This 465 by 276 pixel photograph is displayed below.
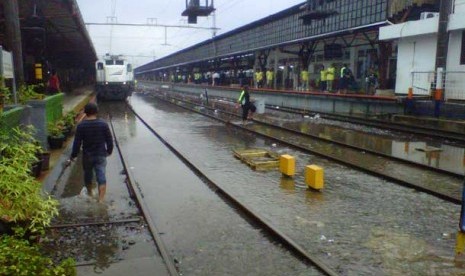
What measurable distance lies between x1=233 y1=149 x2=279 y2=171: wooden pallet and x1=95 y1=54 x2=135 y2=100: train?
24.6 meters

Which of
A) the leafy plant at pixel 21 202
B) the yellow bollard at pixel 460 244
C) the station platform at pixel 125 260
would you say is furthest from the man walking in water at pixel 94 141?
the yellow bollard at pixel 460 244

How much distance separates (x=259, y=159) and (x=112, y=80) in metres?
26.1

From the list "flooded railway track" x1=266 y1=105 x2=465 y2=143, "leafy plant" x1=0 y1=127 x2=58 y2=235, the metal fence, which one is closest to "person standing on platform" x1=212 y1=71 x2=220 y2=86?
"flooded railway track" x1=266 y1=105 x2=465 y2=143

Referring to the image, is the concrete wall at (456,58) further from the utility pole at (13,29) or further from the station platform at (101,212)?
the utility pole at (13,29)

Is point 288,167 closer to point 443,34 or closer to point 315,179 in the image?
point 315,179

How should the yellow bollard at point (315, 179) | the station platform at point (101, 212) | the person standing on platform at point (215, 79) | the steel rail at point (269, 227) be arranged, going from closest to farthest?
the station platform at point (101, 212), the steel rail at point (269, 227), the yellow bollard at point (315, 179), the person standing on platform at point (215, 79)

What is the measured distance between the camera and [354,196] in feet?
26.7

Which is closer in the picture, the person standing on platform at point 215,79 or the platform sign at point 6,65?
the platform sign at point 6,65

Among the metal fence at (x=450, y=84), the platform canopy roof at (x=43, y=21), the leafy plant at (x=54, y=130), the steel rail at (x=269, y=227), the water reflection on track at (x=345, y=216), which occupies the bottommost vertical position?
the water reflection on track at (x=345, y=216)

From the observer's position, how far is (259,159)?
11258 millimetres

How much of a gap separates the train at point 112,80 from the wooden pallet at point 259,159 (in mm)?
24574

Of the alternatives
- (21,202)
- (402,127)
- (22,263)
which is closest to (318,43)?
(402,127)

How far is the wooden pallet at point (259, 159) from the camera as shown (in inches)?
418

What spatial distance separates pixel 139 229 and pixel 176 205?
1300 mm
